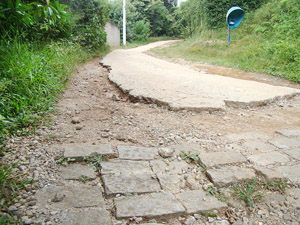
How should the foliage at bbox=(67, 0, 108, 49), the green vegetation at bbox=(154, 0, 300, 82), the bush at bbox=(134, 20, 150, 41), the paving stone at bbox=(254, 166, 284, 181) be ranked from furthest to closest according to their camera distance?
the bush at bbox=(134, 20, 150, 41) < the foliage at bbox=(67, 0, 108, 49) < the green vegetation at bbox=(154, 0, 300, 82) < the paving stone at bbox=(254, 166, 284, 181)

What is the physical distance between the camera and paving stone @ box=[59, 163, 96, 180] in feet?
5.76

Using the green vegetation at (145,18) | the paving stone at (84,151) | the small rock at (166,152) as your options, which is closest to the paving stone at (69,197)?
the paving stone at (84,151)

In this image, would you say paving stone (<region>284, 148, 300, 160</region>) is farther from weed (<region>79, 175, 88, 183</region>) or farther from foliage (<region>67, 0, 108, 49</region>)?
foliage (<region>67, 0, 108, 49</region>)

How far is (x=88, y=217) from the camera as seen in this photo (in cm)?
139

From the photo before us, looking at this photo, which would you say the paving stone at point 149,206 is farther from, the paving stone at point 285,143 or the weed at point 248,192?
the paving stone at point 285,143

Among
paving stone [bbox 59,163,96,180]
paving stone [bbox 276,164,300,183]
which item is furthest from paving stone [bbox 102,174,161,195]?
paving stone [bbox 276,164,300,183]

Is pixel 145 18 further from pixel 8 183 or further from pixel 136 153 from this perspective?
pixel 8 183

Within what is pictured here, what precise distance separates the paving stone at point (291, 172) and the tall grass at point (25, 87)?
2.20m

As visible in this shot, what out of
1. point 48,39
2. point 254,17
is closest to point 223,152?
point 48,39

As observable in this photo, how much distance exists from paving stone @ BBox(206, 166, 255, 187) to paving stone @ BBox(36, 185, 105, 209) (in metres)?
0.82

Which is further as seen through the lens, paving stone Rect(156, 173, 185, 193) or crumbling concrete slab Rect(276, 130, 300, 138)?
crumbling concrete slab Rect(276, 130, 300, 138)

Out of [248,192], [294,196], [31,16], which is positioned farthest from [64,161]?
[31,16]

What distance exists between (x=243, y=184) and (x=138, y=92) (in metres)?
2.22

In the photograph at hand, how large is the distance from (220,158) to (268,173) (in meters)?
0.37
